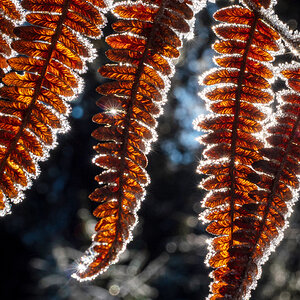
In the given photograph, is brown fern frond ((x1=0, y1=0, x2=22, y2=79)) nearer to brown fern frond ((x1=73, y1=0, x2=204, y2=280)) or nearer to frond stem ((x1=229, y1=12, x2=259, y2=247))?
brown fern frond ((x1=73, y1=0, x2=204, y2=280))

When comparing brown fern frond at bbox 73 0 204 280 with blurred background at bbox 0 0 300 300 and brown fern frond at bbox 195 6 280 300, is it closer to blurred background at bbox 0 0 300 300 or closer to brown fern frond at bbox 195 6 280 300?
brown fern frond at bbox 195 6 280 300

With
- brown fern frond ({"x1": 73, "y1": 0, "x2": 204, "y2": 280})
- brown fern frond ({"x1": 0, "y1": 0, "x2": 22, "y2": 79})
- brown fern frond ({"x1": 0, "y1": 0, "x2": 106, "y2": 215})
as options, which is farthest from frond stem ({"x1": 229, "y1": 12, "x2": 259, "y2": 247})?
brown fern frond ({"x1": 0, "y1": 0, "x2": 22, "y2": 79})

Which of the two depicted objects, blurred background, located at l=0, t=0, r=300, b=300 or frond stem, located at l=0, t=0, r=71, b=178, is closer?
frond stem, located at l=0, t=0, r=71, b=178

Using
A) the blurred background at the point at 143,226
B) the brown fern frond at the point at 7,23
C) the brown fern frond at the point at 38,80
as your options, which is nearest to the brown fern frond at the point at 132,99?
the brown fern frond at the point at 38,80

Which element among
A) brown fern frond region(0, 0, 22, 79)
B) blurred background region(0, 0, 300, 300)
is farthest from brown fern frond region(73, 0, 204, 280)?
blurred background region(0, 0, 300, 300)

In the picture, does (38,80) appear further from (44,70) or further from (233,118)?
(233,118)
